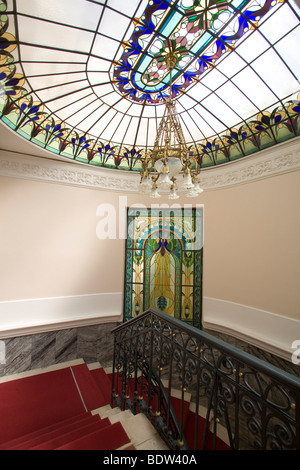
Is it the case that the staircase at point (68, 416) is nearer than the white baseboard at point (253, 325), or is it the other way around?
the staircase at point (68, 416)

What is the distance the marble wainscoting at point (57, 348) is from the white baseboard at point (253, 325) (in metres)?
2.47

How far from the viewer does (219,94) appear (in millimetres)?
3748

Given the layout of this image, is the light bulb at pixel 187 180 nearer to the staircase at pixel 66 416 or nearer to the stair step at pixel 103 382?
the staircase at pixel 66 416

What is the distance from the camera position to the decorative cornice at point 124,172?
4.20 metres

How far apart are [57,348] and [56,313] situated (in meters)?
0.74

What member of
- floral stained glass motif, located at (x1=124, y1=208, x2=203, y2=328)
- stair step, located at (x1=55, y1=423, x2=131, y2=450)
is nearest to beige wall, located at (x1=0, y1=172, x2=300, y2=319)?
floral stained glass motif, located at (x1=124, y1=208, x2=203, y2=328)

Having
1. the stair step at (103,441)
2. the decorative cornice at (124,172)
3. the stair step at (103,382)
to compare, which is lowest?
the stair step at (103,382)

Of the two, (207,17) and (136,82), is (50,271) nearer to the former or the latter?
(136,82)

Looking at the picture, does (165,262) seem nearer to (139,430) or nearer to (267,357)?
(267,357)

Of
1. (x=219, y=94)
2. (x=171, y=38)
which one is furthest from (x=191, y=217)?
(x=171, y=38)

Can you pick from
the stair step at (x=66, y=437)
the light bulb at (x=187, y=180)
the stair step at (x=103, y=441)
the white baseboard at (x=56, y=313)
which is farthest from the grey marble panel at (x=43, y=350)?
the light bulb at (x=187, y=180)

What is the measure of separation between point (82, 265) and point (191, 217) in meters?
3.03

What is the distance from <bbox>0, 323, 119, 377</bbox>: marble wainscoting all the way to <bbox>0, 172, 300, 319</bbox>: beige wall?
874 mm

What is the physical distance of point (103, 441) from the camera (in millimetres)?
1872
